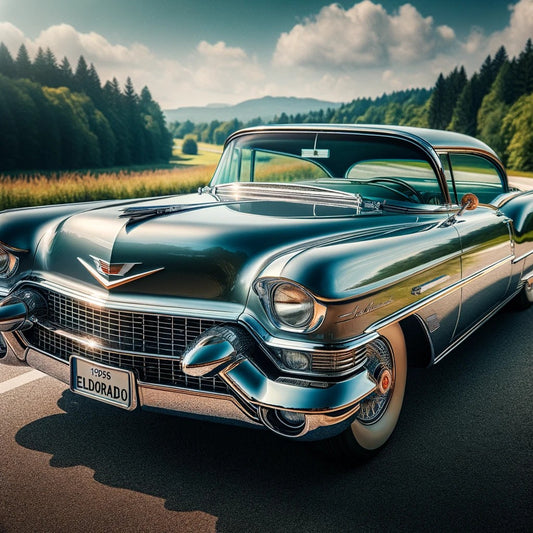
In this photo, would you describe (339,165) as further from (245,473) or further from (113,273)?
(245,473)

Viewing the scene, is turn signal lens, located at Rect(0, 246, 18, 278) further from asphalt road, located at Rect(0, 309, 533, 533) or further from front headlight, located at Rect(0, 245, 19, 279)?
asphalt road, located at Rect(0, 309, 533, 533)

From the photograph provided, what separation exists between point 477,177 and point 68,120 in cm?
5472

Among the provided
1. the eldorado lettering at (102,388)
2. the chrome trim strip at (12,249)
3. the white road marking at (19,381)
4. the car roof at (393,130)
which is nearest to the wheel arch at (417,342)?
the car roof at (393,130)

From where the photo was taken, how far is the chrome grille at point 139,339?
2.30 metres

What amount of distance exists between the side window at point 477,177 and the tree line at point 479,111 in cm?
5006

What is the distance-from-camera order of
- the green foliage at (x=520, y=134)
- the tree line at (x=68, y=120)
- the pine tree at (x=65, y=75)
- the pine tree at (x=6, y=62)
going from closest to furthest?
the tree line at (x=68, y=120) → the green foliage at (x=520, y=134) → the pine tree at (x=6, y=62) → the pine tree at (x=65, y=75)

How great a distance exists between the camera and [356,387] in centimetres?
219

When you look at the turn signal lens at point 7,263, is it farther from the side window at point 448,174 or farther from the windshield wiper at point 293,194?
the side window at point 448,174

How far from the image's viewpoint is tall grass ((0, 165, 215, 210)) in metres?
12.3

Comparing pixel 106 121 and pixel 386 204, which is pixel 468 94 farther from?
pixel 386 204

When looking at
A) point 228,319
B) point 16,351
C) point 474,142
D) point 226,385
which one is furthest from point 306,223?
point 474,142

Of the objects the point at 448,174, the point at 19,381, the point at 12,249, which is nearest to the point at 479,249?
the point at 448,174

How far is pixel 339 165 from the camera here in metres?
3.70

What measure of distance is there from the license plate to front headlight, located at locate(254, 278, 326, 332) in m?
0.65
